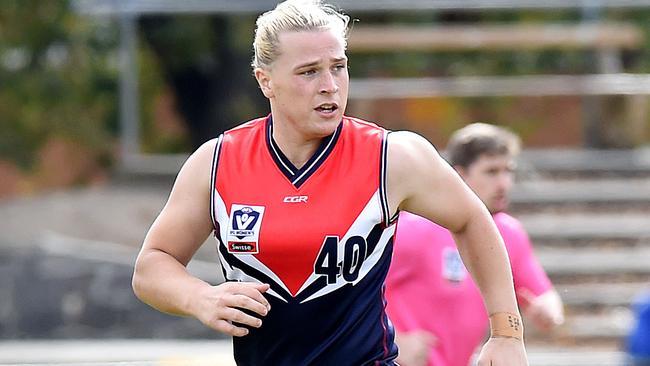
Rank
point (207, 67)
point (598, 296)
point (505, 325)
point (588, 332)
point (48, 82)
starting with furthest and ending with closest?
point (207, 67) < point (48, 82) < point (598, 296) < point (588, 332) < point (505, 325)

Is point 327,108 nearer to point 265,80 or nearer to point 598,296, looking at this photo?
point 265,80

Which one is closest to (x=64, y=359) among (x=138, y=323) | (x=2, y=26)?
(x=138, y=323)

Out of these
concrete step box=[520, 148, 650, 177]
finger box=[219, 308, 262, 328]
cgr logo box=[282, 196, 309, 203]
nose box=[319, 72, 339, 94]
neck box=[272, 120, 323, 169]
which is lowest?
finger box=[219, 308, 262, 328]

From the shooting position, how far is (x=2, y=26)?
1360 cm

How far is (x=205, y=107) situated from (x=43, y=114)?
1.87 metres

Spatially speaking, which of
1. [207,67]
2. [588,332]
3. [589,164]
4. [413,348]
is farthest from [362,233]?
[207,67]

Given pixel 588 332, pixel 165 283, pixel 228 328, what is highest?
pixel 165 283

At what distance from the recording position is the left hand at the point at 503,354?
3.89 meters

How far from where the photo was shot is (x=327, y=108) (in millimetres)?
3896

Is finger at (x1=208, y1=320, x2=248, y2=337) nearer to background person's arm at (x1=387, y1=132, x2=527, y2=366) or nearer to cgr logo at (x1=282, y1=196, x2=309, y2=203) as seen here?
cgr logo at (x1=282, y1=196, x2=309, y2=203)

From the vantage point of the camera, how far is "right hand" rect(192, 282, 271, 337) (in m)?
3.65

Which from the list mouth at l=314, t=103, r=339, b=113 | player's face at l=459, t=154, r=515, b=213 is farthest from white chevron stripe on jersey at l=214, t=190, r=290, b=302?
player's face at l=459, t=154, r=515, b=213

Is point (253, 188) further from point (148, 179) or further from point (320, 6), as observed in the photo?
point (148, 179)

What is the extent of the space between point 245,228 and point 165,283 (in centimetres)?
27
